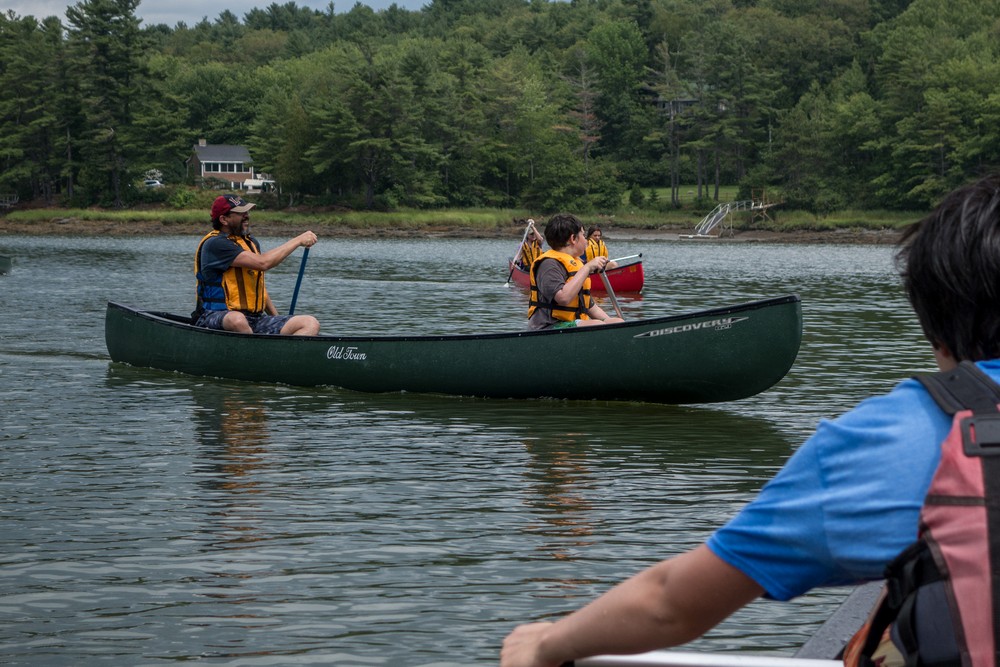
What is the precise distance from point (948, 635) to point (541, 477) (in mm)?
6089

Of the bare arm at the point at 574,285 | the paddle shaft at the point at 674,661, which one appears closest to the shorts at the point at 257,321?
the bare arm at the point at 574,285

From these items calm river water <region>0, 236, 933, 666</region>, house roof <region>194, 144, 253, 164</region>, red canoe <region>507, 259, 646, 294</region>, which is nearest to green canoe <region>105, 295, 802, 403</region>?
calm river water <region>0, 236, 933, 666</region>

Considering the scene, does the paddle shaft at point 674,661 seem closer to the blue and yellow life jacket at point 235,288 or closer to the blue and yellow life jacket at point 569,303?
the blue and yellow life jacket at point 569,303

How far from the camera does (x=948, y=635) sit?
1.51 m

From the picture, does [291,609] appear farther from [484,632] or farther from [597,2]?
[597,2]

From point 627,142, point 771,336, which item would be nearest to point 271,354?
point 771,336

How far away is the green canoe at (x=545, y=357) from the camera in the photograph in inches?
368

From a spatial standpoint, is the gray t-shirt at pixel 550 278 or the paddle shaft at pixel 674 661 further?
the gray t-shirt at pixel 550 278

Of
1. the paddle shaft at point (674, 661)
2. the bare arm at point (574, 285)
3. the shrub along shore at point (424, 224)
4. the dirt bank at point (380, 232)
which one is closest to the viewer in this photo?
the paddle shaft at point (674, 661)

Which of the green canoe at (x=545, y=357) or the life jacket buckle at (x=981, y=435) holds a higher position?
the life jacket buckle at (x=981, y=435)

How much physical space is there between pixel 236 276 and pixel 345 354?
43.4 inches

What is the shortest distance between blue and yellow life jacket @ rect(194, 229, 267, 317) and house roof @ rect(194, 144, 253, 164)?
85.2 metres

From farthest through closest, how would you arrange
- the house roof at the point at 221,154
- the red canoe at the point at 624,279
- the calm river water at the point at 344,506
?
the house roof at the point at 221,154 → the red canoe at the point at 624,279 → the calm river water at the point at 344,506

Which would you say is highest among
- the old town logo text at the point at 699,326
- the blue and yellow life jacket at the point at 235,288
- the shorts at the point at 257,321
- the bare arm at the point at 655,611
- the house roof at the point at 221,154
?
the house roof at the point at 221,154
